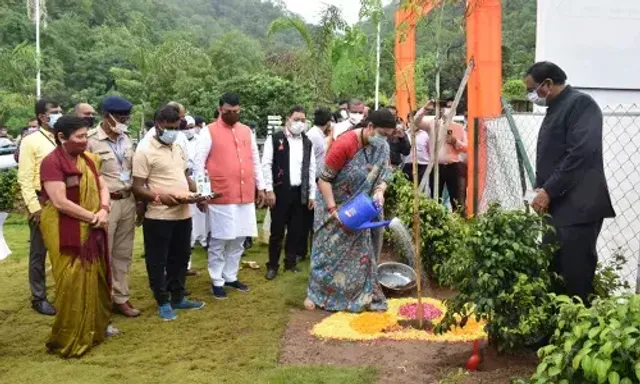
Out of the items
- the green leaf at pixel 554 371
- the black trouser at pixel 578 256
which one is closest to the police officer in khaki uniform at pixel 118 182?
the black trouser at pixel 578 256

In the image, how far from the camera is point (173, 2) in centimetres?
7725

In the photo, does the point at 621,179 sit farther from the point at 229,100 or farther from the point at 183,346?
the point at 183,346

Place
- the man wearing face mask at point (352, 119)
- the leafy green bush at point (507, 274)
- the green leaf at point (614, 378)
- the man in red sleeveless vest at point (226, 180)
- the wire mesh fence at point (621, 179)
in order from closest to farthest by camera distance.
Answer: the green leaf at point (614, 378)
the leafy green bush at point (507, 274)
the wire mesh fence at point (621, 179)
the man in red sleeveless vest at point (226, 180)
the man wearing face mask at point (352, 119)

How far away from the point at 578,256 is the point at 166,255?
3381 mm

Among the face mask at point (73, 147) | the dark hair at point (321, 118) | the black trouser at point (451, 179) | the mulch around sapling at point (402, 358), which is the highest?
the dark hair at point (321, 118)

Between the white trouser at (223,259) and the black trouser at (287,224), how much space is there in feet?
2.14

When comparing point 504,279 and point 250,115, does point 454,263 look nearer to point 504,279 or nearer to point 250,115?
point 504,279

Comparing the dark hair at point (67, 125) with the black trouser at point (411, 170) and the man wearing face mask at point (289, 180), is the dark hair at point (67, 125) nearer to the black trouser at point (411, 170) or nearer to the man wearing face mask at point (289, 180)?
the man wearing face mask at point (289, 180)

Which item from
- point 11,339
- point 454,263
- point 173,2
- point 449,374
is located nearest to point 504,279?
point 454,263

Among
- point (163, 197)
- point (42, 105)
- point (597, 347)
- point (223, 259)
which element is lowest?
point (223, 259)

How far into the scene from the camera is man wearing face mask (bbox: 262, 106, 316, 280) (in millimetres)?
7297

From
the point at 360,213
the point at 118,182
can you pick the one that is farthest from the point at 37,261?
the point at 360,213

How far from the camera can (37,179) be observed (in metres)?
5.71

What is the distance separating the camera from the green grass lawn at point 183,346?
14.4 ft
